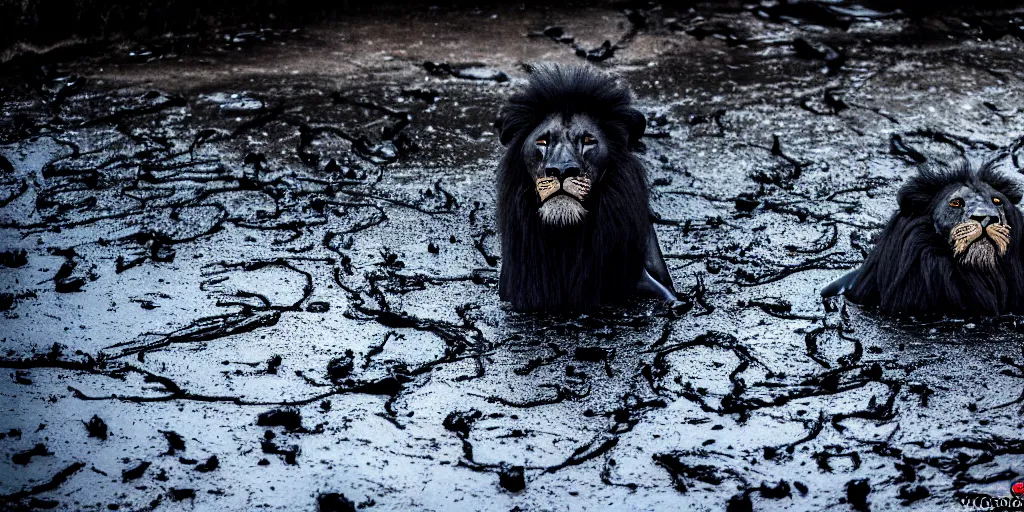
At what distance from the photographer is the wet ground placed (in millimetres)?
4941

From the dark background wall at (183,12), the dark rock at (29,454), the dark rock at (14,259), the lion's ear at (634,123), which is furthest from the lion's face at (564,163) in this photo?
the dark background wall at (183,12)

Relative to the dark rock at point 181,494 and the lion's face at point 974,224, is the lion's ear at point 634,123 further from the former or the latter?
the dark rock at point 181,494

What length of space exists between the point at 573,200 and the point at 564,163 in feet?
0.66

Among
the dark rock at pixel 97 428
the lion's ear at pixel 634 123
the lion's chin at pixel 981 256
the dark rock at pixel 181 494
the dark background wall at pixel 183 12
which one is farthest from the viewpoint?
the dark background wall at pixel 183 12

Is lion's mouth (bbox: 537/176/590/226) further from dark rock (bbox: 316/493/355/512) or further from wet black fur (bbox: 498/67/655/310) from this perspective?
dark rock (bbox: 316/493/355/512)

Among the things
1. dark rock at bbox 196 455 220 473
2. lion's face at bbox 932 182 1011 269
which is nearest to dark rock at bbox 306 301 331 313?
dark rock at bbox 196 455 220 473

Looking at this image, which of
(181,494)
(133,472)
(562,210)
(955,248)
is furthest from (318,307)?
(955,248)

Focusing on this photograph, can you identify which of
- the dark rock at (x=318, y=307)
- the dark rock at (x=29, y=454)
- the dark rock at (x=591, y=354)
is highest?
the dark rock at (x=591, y=354)

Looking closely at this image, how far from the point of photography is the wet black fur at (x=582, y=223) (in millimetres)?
6320

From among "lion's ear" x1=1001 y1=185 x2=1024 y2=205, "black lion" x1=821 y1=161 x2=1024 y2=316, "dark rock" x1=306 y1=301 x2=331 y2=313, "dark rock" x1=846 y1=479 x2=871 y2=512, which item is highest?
"lion's ear" x1=1001 y1=185 x2=1024 y2=205

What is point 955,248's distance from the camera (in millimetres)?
6094

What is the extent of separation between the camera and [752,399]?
549cm

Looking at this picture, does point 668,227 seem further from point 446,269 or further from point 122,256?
point 122,256

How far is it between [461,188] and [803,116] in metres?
2.90
